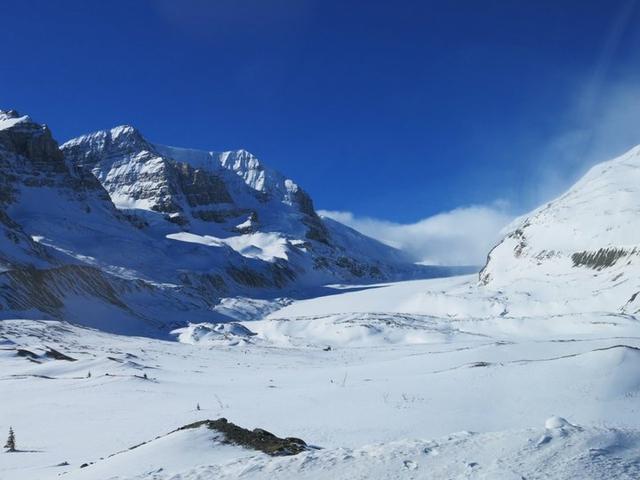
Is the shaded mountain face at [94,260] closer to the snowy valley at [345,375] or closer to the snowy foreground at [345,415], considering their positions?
the snowy valley at [345,375]

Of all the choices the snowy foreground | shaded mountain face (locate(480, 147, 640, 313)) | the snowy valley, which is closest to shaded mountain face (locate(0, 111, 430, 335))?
the snowy valley

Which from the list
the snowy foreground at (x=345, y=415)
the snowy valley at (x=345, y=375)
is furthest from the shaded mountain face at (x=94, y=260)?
the snowy foreground at (x=345, y=415)

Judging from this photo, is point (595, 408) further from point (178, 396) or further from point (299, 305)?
point (299, 305)

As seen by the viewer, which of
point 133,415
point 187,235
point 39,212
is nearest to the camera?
point 133,415

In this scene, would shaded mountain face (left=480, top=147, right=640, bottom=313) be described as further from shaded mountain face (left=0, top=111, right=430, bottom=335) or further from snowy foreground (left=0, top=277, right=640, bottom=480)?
shaded mountain face (left=0, top=111, right=430, bottom=335)

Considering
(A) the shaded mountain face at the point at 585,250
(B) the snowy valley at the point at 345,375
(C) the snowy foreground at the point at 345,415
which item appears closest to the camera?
(C) the snowy foreground at the point at 345,415

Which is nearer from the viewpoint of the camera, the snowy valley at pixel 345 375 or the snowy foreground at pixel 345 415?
the snowy foreground at pixel 345 415

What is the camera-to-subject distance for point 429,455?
9.34m

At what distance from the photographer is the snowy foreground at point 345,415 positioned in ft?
30.1

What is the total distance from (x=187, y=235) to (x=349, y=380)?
169399 millimetres

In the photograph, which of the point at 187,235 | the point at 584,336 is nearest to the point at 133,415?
the point at 584,336

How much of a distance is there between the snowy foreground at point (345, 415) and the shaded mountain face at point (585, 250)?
47.8 m

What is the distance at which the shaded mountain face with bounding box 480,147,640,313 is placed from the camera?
271 feet

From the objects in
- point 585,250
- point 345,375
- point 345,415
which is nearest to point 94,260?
point 585,250
